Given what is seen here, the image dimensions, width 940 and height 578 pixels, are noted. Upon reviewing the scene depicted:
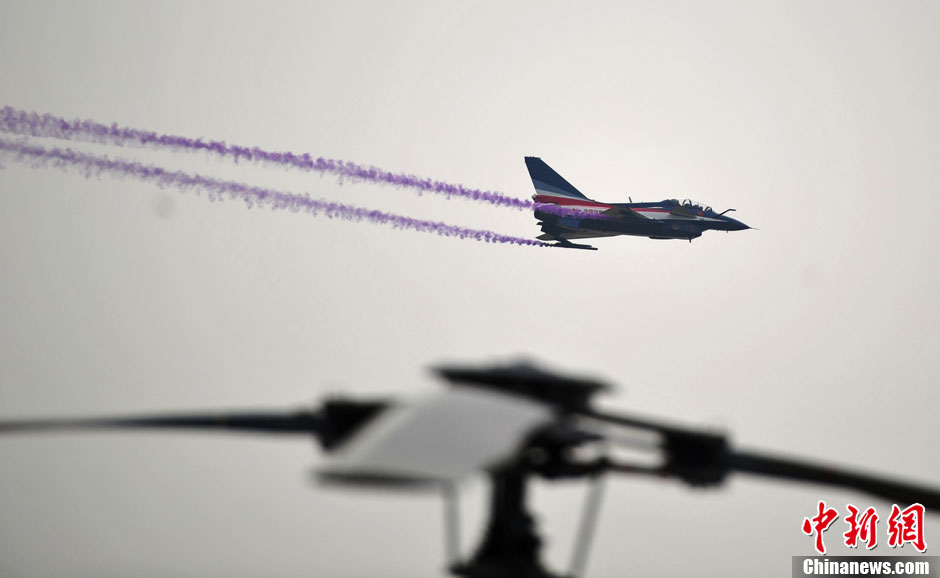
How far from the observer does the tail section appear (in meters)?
73.8

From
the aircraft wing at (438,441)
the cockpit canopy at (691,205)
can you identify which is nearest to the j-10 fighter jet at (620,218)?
the cockpit canopy at (691,205)

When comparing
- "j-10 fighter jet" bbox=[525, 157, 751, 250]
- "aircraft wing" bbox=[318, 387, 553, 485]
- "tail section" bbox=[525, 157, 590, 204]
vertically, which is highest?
"tail section" bbox=[525, 157, 590, 204]

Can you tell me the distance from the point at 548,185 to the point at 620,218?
6414 millimetres

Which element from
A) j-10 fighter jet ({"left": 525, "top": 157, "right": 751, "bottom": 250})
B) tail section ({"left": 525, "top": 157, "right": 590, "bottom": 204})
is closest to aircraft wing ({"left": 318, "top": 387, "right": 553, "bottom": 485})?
j-10 fighter jet ({"left": 525, "top": 157, "right": 751, "bottom": 250})

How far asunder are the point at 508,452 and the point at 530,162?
7208 cm

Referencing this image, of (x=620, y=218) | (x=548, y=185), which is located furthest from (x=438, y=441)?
(x=548, y=185)

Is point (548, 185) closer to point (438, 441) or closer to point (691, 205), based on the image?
point (691, 205)

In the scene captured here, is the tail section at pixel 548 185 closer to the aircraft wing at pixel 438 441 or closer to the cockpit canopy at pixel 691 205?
the cockpit canopy at pixel 691 205

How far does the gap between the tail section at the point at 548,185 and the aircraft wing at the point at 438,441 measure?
215 feet

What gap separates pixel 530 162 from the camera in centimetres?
7850

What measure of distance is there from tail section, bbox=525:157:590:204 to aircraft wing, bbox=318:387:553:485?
6540cm

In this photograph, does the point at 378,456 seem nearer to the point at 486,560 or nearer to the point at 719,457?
the point at 486,560

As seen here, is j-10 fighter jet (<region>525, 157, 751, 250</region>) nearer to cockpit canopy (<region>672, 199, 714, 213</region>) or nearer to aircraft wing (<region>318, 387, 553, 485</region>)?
cockpit canopy (<region>672, 199, 714, 213</region>)

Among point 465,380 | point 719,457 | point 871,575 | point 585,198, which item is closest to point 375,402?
point 465,380
